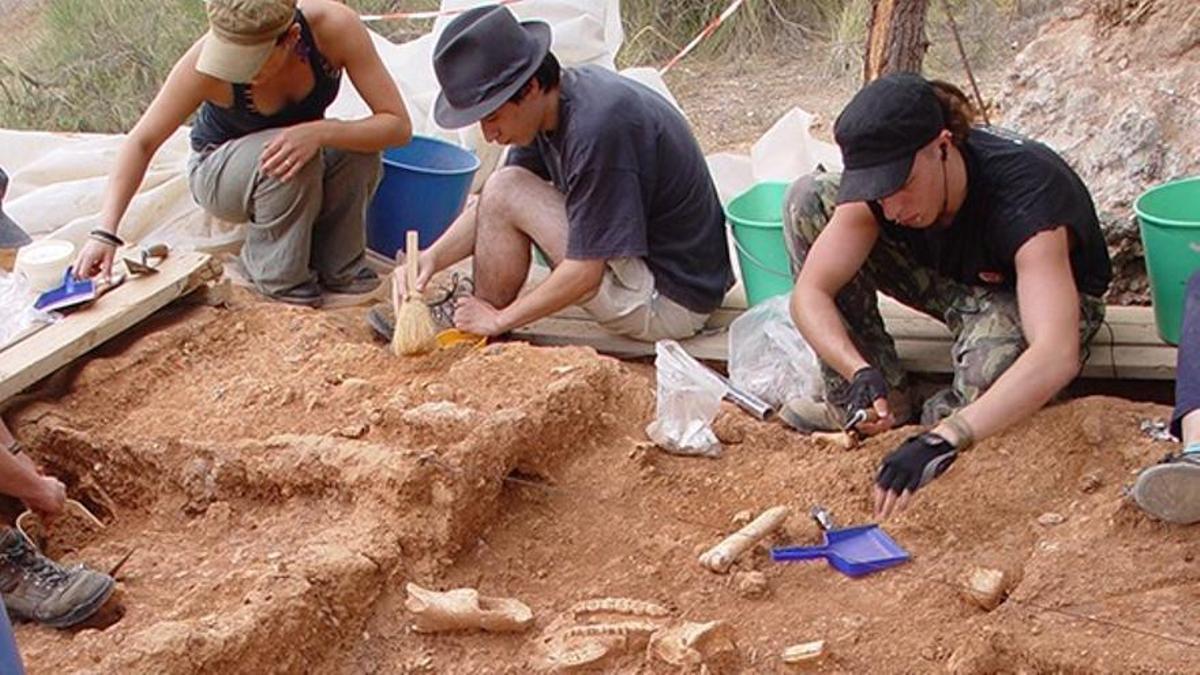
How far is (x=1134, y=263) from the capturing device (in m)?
4.43

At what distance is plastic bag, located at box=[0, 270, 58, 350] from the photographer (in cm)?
404

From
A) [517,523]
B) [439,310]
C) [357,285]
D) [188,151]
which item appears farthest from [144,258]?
[517,523]

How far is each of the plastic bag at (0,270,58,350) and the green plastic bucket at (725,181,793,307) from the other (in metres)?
1.98

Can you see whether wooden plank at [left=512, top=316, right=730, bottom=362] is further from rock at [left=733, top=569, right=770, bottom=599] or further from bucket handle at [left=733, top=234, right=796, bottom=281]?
rock at [left=733, top=569, right=770, bottom=599]

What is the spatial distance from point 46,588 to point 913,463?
5.67 ft

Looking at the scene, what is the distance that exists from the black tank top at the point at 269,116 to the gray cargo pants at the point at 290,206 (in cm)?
5

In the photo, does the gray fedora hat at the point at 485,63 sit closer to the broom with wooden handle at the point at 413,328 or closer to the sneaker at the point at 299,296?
the broom with wooden handle at the point at 413,328

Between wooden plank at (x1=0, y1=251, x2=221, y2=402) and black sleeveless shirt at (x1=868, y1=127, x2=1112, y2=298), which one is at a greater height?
black sleeveless shirt at (x1=868, y1=127, x2=1112, y2=298)

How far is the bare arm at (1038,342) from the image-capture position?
118 inches

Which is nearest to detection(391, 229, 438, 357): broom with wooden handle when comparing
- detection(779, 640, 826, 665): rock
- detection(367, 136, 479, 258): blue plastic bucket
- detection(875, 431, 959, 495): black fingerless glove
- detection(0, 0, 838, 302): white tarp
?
detection(367, 136, 479, 258): blue plastic bucket

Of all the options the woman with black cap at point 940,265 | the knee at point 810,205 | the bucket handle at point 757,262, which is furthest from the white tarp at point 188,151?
the woman with black cap at point 940,265

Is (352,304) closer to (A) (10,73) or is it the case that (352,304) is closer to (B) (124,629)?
(B) (124,629)

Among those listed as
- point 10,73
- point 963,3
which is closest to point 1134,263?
point 963,3

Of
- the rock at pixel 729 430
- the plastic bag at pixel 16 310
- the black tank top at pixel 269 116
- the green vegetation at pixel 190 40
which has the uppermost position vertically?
the black tank top at pixel 269 116
